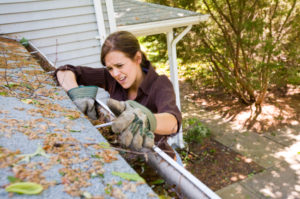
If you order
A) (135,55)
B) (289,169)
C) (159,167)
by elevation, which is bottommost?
(289,169)

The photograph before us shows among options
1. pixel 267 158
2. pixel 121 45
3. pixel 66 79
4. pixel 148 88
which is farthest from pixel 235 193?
pixel 66 79

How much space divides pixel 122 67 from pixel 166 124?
0.83 metres

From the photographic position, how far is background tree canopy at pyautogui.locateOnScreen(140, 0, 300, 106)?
20.4 ft

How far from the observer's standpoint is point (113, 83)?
93.3 inches

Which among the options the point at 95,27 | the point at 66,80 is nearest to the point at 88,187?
the point at 66,80

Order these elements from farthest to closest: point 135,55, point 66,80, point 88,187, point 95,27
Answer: point 95,27, point 135,55, point 66,80, point 88,187

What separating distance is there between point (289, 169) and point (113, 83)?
4199mm

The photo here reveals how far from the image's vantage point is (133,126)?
3.28 feet

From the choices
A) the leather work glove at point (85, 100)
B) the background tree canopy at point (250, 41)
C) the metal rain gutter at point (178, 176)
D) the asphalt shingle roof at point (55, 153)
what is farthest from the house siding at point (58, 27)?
the background tree canopy at point (250, 41)

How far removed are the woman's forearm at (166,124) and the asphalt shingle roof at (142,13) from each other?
3.55 m

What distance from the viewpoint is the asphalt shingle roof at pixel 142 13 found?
15.9 feet

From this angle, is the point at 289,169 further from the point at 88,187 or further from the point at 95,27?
the point at 88,187

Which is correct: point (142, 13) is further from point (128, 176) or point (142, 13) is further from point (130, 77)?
point (128, 176)

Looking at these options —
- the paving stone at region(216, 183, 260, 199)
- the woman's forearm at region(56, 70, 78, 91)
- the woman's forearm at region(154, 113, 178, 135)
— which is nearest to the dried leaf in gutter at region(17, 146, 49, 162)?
the woman's forearm at region(154, 113, 178, 135)
